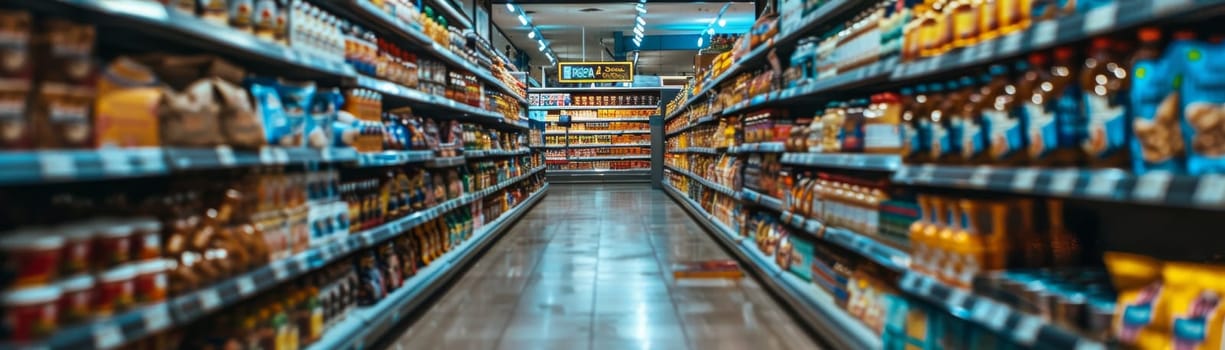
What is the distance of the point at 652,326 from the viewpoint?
358cm

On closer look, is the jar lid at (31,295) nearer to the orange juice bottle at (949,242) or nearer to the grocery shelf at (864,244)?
the orange juice bottle at (949,242)

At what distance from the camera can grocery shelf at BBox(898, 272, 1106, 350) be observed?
1.62 meters

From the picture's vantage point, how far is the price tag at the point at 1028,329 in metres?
1.71

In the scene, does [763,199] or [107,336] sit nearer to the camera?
[107,336]

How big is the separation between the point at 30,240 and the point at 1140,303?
7.58ft

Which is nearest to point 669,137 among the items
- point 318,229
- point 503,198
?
point 503,198

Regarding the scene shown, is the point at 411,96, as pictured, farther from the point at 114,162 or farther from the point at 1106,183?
the point at 1106,183

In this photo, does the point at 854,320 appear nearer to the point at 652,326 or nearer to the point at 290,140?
the point at 652,326

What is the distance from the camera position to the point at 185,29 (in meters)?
1.92

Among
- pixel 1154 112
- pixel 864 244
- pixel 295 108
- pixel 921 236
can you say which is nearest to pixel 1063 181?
pixel 1154 112

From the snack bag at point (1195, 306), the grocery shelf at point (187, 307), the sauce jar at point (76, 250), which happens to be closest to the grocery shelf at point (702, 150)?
the grocery shelf at point (187, 307)

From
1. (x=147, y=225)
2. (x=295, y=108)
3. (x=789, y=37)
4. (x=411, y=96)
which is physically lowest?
(x=147, y=225)

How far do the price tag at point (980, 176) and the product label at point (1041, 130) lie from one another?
13 cm

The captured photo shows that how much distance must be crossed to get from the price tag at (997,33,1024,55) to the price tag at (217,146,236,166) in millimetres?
2103
